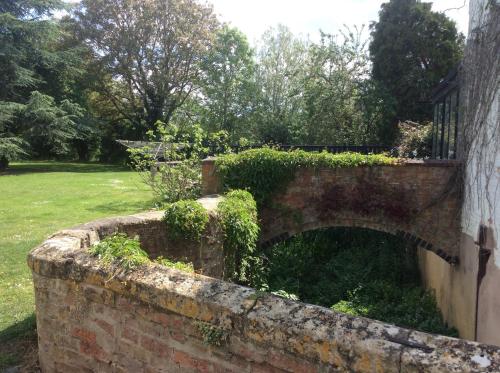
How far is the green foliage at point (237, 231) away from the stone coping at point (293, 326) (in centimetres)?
346

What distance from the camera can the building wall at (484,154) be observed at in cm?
634

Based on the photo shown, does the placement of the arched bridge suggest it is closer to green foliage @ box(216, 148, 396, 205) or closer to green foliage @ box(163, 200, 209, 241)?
green foliage @ box(216, 148, 396, 205)

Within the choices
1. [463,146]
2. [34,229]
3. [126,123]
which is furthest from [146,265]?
[126,123]

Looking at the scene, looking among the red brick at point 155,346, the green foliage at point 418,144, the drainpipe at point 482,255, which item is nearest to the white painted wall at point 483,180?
the drainpipe at point 482,255

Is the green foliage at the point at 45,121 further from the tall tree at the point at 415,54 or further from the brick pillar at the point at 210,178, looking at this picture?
the brick pillar at the point at 210,178

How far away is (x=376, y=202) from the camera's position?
28.9 feet

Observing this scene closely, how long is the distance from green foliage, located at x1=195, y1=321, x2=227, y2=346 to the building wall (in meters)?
5.27

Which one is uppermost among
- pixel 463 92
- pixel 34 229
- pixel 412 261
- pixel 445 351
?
pixel 463 92

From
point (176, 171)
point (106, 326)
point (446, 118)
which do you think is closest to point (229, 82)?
point (176, 171)

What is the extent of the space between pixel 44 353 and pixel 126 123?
111ft

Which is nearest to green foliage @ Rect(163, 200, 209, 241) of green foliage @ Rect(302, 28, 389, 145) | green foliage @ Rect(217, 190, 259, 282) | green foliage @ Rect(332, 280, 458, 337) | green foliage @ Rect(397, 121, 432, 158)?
green foliage @ Rect(217, 190, 259, 282)

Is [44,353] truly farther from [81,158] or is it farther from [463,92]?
[81,158]

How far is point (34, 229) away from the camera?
1026cm

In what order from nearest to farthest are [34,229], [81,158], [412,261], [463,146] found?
[463,146]
[34,229]
[412,261]
[81,158]
